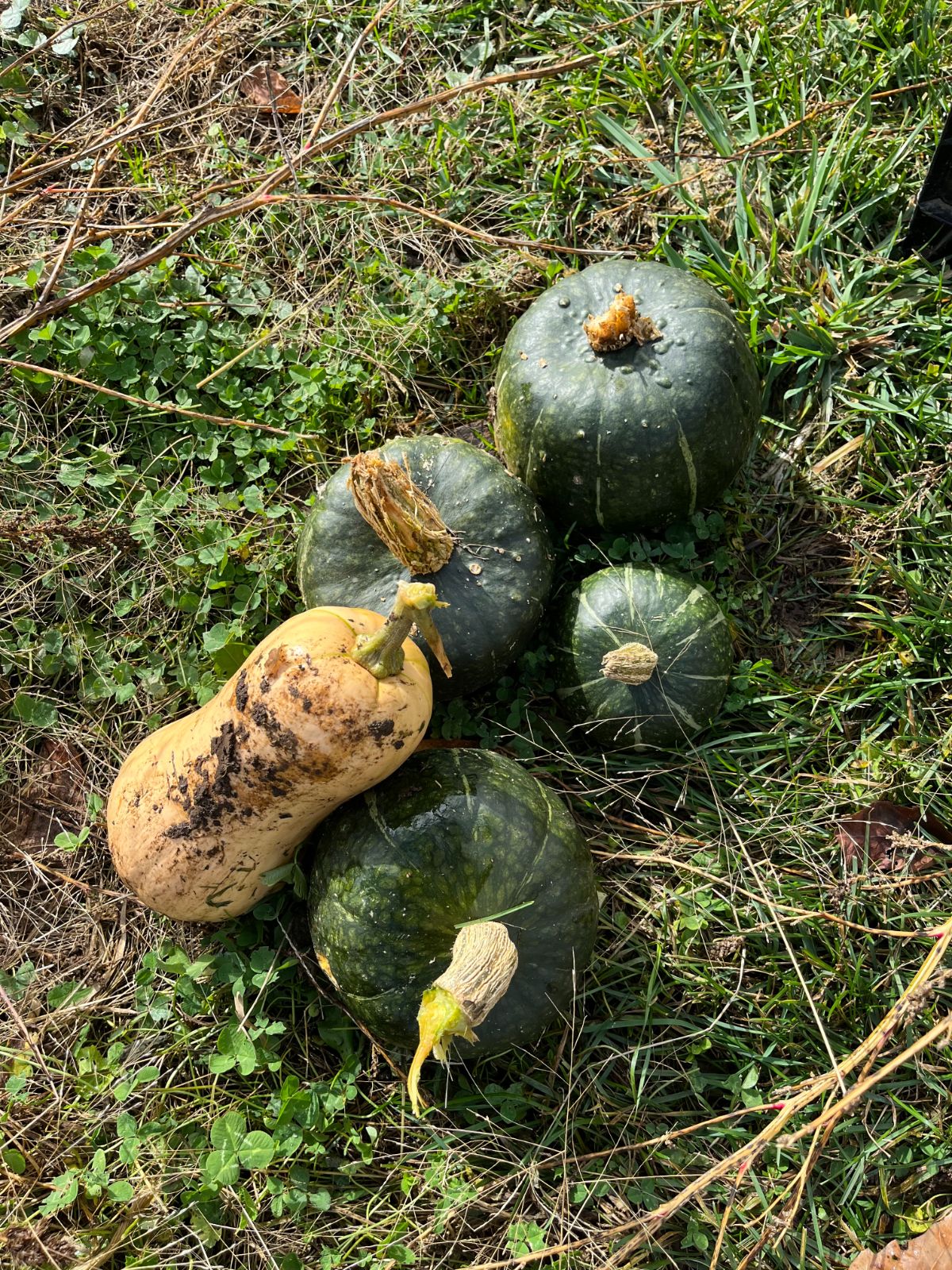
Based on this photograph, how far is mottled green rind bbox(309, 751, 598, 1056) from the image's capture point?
290cm

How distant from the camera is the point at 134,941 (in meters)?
3.63

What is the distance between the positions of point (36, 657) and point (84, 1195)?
1.84 meters

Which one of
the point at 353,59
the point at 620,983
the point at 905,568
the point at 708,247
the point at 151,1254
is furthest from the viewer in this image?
the point at 353,59

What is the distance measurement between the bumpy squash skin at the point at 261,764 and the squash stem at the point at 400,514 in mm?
238

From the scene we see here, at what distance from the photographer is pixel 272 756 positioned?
2773 mm

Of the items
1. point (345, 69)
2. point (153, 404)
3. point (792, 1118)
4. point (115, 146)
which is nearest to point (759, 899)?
point (792, 1118)

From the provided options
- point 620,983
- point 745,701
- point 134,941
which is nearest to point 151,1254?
point 134,941

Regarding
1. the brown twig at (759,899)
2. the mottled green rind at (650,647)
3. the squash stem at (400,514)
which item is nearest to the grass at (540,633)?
the brown twig at (759,899)

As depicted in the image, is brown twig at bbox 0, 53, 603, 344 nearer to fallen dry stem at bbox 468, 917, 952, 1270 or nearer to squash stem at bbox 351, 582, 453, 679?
squash stem at bbox 351, 582, 453, 679

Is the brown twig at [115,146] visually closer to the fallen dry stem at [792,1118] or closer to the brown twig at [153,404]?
the brown twig at [153,404]

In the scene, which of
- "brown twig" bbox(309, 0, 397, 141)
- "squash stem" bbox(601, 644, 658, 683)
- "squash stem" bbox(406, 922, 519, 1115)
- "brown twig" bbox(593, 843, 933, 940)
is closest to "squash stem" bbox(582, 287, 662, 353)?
"squash stem" bbox(601, 644, 658, 683)

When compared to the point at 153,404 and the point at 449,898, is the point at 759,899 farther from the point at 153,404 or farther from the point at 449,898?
the point at 153,404

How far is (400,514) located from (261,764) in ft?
2.64

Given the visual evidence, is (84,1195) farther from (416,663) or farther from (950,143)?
(950,143)
